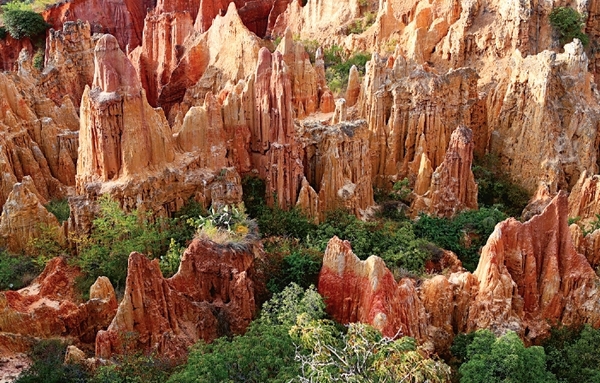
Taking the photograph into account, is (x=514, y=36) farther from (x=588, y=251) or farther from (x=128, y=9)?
(x=128, y=9)

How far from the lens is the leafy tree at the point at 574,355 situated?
1631cm

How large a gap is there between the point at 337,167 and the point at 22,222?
32.2 feet

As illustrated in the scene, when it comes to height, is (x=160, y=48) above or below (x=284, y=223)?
above

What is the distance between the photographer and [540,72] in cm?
2748

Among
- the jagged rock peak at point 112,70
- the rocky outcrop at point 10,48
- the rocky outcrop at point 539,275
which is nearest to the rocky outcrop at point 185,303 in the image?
the jagged rock peak at point 112,70

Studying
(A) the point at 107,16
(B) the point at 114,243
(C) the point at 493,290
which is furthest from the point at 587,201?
(A) the point at 107,16

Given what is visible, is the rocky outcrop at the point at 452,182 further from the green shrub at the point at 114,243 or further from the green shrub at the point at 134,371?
the green shrub at the point at 134,371

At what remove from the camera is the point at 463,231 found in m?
23.1

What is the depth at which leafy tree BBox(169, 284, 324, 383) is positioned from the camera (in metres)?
13.6

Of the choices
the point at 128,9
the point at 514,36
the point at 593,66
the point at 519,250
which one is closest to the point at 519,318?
the point at 519,250

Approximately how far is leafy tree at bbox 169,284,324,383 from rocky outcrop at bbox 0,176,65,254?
7.29 m

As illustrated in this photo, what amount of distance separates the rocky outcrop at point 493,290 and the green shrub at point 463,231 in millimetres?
3713

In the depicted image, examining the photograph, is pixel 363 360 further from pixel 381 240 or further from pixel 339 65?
pixel 339 65

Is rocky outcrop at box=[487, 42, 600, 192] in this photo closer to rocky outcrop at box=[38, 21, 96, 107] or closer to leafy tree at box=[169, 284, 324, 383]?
leafy tree at box=[169, 284, 324, 383]
